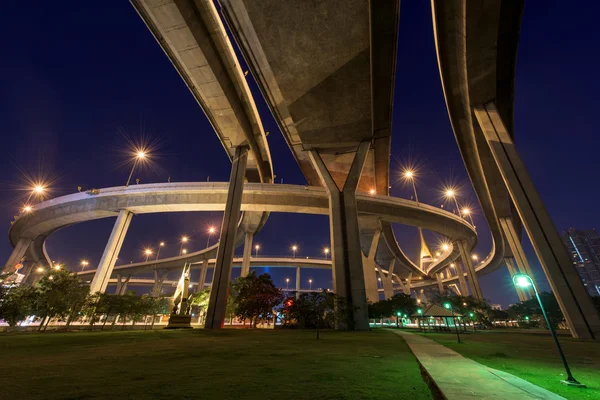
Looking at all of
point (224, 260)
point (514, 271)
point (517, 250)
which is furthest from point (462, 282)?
point (224, 260)

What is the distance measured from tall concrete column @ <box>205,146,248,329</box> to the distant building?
814ft

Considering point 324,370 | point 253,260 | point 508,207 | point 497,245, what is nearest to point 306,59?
point 324,370

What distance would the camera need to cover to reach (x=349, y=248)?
25.6 m

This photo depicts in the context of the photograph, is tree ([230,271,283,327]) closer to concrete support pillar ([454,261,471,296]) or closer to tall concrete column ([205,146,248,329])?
tall concrete column ([205,146,248,329])

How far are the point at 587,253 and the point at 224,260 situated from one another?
263525 mm

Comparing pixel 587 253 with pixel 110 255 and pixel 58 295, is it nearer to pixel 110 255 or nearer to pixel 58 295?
pixel 110 255

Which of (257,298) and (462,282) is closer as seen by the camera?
(257,298)

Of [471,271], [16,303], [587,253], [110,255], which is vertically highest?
[587,253]

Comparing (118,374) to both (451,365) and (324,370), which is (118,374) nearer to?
(324,370)

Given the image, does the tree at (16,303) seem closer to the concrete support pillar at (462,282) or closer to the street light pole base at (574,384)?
the street light pole base at (574,384)

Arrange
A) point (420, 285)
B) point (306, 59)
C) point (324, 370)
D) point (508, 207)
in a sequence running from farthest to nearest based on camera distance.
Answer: point (420, 285) → point (508, 207) → point (306, 59) → point (324, 370)

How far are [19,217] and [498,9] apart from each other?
68361mm

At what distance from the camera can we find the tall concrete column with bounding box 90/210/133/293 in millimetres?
31650

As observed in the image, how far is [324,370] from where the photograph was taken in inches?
256
